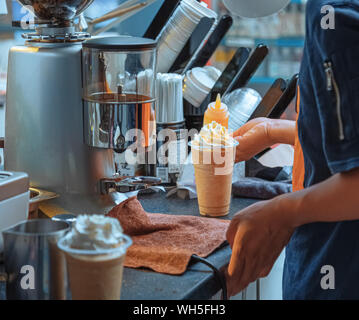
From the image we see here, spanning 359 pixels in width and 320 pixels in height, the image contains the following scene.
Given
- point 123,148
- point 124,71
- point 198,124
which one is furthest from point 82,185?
point 198,124

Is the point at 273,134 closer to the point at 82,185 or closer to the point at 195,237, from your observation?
the point at 195,237

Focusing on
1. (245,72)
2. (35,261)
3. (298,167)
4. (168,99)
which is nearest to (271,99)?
(245,72)

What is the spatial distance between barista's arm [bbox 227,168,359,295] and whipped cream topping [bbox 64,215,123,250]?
0.24 m

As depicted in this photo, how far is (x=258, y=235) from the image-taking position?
905 millimetres

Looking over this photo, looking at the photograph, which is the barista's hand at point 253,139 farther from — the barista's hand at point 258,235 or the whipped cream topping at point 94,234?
the whipped cream topping at point 94,234

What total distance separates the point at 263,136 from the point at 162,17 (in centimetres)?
64

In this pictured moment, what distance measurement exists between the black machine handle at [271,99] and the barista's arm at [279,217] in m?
0.69

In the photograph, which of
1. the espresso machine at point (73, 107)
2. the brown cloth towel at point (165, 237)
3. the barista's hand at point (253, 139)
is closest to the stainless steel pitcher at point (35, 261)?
the brown cloth towel at point (165, 237)

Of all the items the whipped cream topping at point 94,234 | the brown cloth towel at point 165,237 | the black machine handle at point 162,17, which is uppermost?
the black machine handle at point 162,17

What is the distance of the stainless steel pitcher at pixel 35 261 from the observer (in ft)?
2.67

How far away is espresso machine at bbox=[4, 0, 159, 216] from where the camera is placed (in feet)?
3.94

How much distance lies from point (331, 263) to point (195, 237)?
282mm

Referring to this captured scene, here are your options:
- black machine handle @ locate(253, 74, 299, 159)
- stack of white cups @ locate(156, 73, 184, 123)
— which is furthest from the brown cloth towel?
black machine handle @ locate(253, 74, 299, 159)
